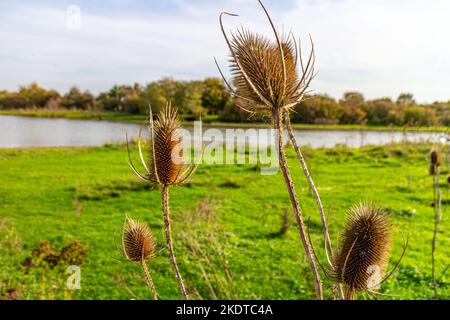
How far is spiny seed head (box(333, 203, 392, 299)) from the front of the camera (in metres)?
0.74

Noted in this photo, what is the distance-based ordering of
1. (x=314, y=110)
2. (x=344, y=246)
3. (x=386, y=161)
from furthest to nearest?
(x=386, y=161) → (x=314, y=110) → (x=344, y=246)

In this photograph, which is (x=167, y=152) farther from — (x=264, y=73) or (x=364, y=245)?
(x=364, y=245)

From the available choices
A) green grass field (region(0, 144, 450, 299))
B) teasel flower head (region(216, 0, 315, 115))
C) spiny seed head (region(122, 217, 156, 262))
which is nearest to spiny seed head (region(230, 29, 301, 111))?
teasel flower head (region(216, 0, 315, 115))

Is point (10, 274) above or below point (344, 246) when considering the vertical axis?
below

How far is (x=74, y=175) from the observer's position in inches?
441

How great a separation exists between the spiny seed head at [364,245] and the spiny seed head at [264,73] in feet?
0.90

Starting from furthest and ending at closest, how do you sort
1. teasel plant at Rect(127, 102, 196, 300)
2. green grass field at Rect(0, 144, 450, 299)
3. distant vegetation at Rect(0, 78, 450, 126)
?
green grass field at Rect(0, 144, 450, 299) < distant vegetation at Rect(0, 78, 450, 126) < teasel plant at Rect(127, 102, 196, 300)

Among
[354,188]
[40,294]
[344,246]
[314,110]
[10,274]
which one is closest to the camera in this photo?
[344,246]

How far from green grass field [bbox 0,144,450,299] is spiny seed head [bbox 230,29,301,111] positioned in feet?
3.30

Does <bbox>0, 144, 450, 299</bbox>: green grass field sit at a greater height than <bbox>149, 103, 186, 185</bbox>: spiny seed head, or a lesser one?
lesser

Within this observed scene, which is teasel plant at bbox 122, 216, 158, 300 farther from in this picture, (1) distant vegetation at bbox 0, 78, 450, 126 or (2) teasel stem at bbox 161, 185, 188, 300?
(1) distant vegetation at bbox 0, 78, 450, 126
